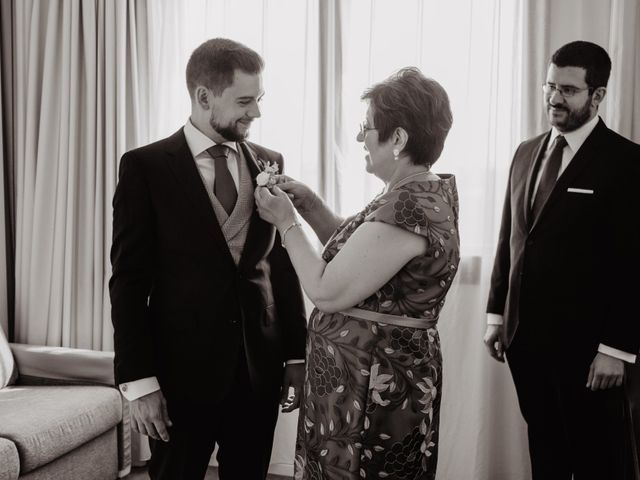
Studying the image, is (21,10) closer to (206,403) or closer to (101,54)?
(101,54)

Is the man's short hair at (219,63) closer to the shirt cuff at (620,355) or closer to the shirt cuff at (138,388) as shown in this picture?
the shirt cuff at (138,388)

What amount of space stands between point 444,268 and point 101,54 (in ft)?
7.75

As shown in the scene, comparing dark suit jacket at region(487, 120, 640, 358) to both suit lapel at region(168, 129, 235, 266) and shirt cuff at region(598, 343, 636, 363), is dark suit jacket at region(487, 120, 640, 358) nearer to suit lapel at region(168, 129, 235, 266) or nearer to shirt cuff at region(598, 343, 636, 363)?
shirt cuff at region(598, 343, 636, 363)

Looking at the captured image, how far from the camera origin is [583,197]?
77.4 inches

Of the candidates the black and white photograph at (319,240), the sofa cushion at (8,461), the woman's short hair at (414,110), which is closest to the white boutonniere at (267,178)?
the black and white photograph at (319,240)

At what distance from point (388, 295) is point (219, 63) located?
772 mm

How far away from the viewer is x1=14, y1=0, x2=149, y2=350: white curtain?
3059 mm

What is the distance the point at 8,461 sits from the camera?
6.96ft

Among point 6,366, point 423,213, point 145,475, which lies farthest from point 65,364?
point 423,213

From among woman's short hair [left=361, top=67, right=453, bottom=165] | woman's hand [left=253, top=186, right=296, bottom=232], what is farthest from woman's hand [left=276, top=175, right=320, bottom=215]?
woman's short hair [left=361, top=67, right=453, bottom=165]

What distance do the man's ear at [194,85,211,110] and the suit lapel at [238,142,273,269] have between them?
0.16 m

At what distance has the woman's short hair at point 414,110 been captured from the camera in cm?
144

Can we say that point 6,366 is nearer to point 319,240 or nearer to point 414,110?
point 319,240

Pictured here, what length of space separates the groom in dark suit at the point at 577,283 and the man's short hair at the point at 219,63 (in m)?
1.10
